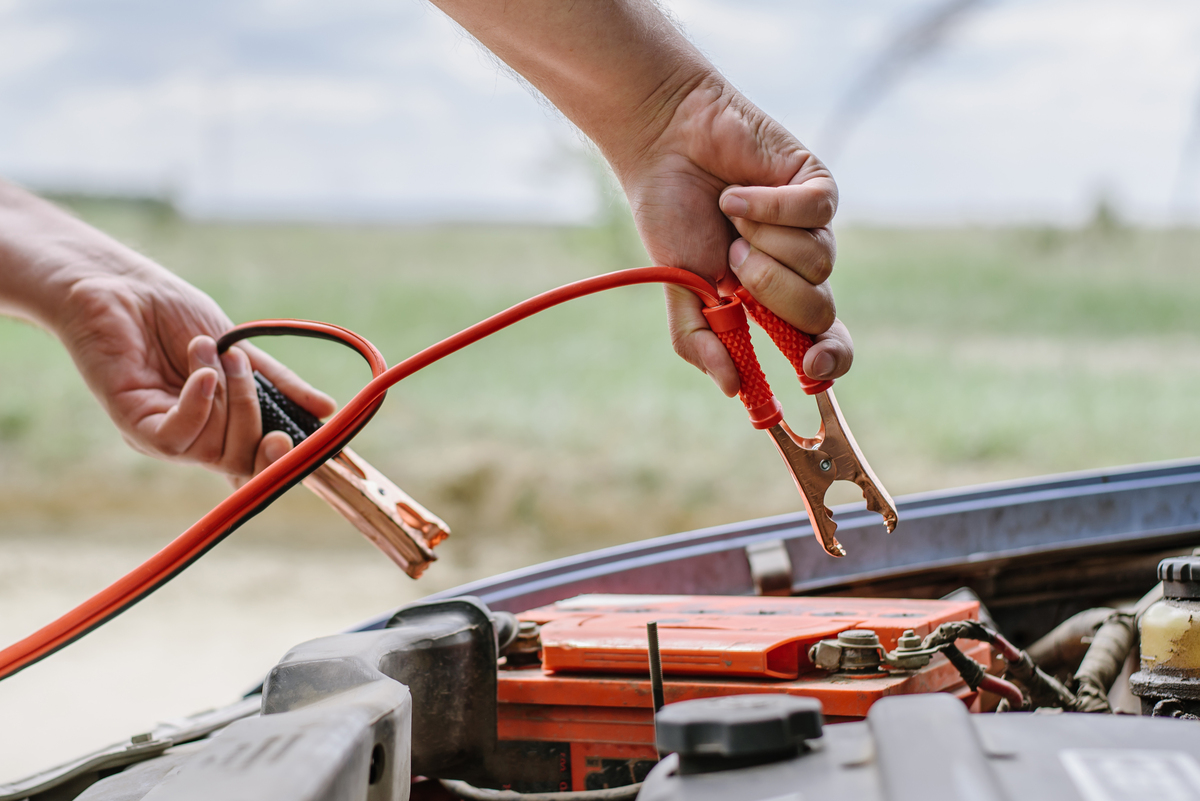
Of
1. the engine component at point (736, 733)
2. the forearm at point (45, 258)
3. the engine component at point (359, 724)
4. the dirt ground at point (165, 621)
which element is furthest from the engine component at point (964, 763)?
the dirt ground at point (165, 621)

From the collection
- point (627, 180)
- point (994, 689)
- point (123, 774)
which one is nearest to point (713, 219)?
point (627, 180)

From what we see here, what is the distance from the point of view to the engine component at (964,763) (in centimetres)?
37

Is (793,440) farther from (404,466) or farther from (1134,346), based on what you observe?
(1134,346)

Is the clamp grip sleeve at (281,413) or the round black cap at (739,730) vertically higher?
the clamp grip sleeve at (281,413)

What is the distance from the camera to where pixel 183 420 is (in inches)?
32.9

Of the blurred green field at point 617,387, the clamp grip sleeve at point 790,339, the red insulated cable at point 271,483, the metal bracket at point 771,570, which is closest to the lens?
the red insulated cable at point 271,483

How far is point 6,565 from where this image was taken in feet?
20.8

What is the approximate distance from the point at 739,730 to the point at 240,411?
574 millimetres

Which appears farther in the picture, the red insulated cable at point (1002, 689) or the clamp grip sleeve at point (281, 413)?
the clamp grip sleeve at point (281, 413)

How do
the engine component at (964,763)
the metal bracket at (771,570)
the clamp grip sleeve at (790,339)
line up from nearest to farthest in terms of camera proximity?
1. the engine component at (964,763)
2. the clamp grip sleeve at (790,339)
3. the metal bracket at (771,570)

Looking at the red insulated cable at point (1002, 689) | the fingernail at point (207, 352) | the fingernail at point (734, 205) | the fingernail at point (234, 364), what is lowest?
the red insulated cable at point (1002, 689)

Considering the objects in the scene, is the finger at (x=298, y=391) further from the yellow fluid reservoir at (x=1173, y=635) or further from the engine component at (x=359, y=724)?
the yellow fluid reservoir at (x=1173, y=635)

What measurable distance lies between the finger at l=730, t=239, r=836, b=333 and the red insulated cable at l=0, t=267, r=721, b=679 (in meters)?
0.04

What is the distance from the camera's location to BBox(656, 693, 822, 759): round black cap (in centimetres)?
40
